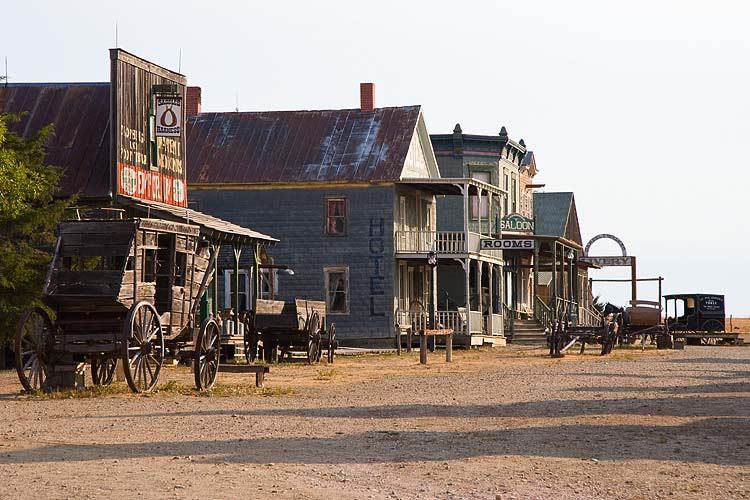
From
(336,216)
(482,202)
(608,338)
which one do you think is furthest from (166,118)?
(482,202)

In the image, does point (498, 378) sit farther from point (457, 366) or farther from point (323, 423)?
point (323, 423)

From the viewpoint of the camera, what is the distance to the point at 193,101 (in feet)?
148

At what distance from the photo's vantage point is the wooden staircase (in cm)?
4722

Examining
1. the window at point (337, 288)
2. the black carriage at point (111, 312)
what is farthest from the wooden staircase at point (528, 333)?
the black carriage at point (111, 312)

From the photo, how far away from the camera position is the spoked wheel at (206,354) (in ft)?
64.0

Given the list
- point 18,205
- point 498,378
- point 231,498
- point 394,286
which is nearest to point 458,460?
point 231,498

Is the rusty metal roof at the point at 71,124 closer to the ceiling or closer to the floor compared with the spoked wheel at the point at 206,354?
closer to the ceiling

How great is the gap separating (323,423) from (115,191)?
15.5 metres

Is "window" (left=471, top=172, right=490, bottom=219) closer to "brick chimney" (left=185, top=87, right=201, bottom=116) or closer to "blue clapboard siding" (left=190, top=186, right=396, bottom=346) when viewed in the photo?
"blue clapboard siding" (left=190, top=186, right=396, bottom=346)

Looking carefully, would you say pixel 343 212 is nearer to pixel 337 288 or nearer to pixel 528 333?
pixel 337 288

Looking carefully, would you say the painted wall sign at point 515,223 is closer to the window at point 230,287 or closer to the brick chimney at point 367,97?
the brick chimney at point 367,97

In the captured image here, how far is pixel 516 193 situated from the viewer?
53.7m

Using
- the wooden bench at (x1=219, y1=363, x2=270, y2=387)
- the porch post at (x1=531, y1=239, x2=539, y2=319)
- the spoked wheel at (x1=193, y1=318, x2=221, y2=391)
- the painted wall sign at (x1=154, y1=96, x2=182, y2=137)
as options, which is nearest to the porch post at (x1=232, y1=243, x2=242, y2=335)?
the painted wall sign at (x1=154, y1=96, x2=182, y2=137)

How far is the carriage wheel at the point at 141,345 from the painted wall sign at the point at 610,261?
39.5 meters
